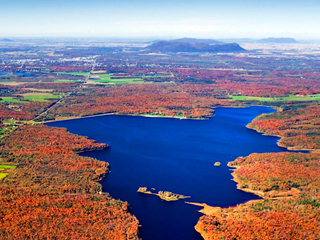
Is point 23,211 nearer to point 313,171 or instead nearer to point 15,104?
point 313,171

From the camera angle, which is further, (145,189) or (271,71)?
(271,71)

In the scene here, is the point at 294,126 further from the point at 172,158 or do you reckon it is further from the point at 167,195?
the point at 167,195

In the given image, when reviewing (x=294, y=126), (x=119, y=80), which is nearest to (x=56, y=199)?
(x=294, y=126)

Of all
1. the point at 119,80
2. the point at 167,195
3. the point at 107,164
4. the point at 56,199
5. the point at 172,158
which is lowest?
the point at 167,195

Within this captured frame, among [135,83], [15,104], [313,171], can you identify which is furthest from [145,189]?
[135,83]

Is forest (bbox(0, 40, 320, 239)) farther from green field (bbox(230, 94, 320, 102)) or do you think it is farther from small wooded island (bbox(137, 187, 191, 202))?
small wooded island (bbox(137, 187, 191, 202))

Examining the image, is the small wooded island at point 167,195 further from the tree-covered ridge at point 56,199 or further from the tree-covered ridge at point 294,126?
the tree-covered ridge at point 294,126

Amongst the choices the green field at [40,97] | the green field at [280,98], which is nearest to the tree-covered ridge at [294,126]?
the green field at [280,98]
